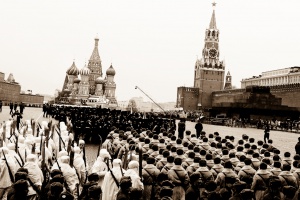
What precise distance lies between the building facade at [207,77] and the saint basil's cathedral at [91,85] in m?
16.1

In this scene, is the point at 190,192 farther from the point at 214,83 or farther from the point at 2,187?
the point at 214,83

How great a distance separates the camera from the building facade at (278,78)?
287 ft

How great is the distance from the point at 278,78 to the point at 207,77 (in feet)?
54.6

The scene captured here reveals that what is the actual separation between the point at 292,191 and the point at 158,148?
14.3 feet

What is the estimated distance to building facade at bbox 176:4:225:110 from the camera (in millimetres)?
91562

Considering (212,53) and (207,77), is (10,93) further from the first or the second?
(212,53)

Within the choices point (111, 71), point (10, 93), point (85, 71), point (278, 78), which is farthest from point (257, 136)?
point (85, 71)

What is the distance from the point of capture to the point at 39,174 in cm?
702

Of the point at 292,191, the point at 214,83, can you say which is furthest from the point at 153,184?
the point at 214,83

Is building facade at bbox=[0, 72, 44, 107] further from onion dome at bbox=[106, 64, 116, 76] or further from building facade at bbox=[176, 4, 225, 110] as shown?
building facade at bbox=[176, 4, 225, 110]

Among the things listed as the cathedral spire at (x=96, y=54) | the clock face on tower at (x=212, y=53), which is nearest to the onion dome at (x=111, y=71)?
the cathedral spire at (x=96, y=54)

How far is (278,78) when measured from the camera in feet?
312

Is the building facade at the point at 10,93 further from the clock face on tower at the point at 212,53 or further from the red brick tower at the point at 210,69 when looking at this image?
the clock face on tower at the point at 212,53

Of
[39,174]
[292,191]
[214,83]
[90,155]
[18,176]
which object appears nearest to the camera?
[18,176]
